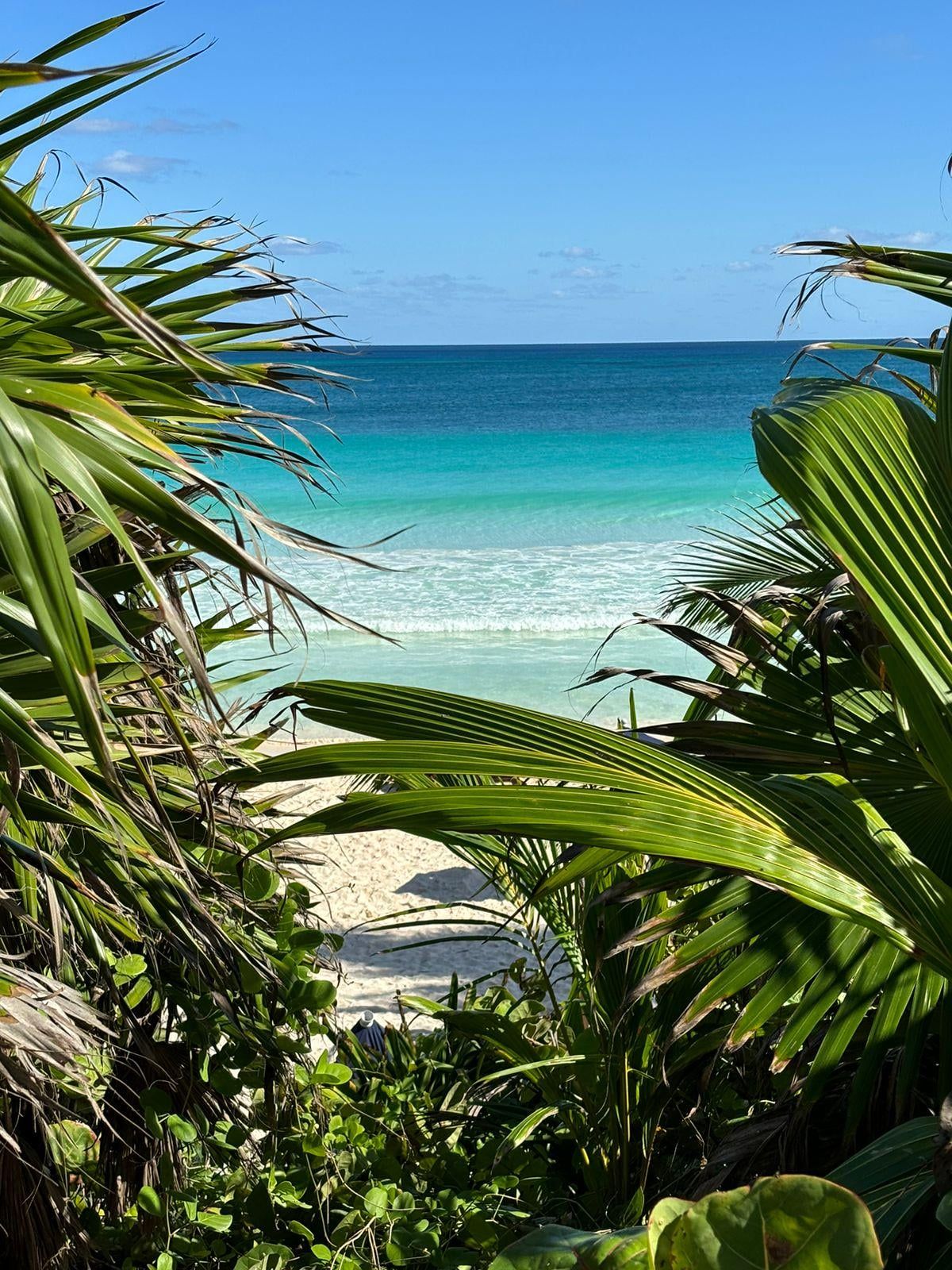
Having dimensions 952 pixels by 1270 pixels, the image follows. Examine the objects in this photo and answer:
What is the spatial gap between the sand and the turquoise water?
1169 mm

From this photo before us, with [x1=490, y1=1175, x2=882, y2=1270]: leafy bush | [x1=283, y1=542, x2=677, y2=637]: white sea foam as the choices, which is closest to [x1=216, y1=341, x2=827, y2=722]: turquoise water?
[x1=283, y1=542, x2=677, y2=637]: white sea foam

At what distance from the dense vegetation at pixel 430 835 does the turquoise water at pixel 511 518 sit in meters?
0.21

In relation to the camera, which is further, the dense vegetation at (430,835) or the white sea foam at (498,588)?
the white sea foam at (498,588)

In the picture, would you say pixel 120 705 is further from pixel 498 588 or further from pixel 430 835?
pixel 498 588

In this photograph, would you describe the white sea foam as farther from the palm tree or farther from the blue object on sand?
the palm tree

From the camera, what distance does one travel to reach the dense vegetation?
2.81 ft

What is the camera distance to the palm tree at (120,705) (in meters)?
0.76

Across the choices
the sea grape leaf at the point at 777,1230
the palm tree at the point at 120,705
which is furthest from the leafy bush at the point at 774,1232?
the palm tree at the point at 120,705

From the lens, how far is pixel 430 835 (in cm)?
140

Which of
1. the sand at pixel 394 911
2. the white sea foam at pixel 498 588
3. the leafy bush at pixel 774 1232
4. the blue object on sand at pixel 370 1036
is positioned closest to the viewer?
the leafy bush at pixel 774 1232

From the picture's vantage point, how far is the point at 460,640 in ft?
35.5

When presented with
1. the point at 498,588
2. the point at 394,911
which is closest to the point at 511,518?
the point at 498,588

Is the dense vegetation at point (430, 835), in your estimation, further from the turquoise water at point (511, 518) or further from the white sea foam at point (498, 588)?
the white sea foam at point (498, 588)

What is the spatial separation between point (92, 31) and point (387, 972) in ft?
12.5
